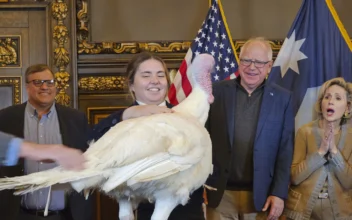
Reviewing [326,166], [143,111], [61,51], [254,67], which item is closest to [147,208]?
[143,111]

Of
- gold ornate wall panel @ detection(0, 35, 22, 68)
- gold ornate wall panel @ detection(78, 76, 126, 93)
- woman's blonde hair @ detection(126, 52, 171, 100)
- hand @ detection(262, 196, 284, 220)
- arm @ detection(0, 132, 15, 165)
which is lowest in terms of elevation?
hand @ detection(262, 196, 284, 220)

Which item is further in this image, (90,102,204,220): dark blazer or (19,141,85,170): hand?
(90,102,204,220): dark blazer

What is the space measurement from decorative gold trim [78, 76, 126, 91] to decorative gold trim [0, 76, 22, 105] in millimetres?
380

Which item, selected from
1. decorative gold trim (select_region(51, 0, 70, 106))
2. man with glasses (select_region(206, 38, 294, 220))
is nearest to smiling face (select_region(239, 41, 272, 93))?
man with glasses (select_region(206, 38, 294, 220))

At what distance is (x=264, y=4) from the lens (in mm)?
4098

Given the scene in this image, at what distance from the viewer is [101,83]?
396 cm

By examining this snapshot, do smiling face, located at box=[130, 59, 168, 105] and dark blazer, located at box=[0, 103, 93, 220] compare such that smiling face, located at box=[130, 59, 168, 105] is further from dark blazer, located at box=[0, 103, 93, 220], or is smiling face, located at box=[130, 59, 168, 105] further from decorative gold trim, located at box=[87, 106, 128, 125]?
decorative gold trim, located at box=[87, 106, 128, 125]

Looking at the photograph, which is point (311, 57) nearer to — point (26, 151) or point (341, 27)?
point (341, 27)

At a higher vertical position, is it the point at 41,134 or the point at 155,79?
the point at 155,79

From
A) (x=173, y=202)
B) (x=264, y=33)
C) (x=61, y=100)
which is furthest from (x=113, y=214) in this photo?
Answer: (x=173, y=202)

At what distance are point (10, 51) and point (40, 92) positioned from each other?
97cm

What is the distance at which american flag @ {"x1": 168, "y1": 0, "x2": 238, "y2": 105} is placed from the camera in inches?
147

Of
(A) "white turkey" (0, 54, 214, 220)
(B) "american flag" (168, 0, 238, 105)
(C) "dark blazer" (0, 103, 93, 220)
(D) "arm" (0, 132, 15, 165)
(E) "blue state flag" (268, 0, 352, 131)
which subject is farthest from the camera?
(B) "american flag" (168, 0, 238, 105)

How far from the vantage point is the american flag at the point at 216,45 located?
3.75 metres
